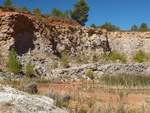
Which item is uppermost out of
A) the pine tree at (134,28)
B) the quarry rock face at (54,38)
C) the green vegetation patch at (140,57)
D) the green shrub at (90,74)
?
the pine tree at (134,28)

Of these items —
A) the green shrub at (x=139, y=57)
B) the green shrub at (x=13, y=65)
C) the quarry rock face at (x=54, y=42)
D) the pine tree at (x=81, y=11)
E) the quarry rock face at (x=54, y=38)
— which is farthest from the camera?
→ the pine tree at (x=81, y=11)

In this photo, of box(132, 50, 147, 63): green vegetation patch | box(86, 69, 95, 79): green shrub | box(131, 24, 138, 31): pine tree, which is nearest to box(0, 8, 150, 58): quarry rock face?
box(132, 50, 147, 63): green vegetation patch

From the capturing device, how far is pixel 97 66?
19.5 metres

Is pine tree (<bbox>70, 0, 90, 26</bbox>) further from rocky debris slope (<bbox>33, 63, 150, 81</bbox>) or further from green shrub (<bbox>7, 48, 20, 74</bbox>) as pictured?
green shrub (<bbox>7, 48, 20, 74</bbox>)

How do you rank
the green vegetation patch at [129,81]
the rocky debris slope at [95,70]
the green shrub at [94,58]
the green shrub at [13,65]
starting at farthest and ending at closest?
Result: the green shrub at [94,58] < the rocky debris slope at [95,70] < the green shrub at [13,65] < the green vegetation patch at [129,81]

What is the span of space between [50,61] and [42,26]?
6.45 m

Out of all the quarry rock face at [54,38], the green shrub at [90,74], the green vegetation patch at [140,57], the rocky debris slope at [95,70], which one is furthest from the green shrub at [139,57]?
the green shrub at [90,74]

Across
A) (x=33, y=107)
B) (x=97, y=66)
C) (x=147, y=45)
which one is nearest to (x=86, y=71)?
(x=97, y=66)

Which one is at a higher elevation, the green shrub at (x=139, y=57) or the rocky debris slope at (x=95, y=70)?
the green shrub at (x=139, y=57)

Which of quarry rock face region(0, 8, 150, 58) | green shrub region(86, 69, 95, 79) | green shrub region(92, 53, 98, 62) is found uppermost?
quarry rock face region(0, 8, 150, 58)

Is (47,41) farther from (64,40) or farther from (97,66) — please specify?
(97,66)

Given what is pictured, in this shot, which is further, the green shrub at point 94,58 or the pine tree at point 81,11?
the pine tree at point 81,11

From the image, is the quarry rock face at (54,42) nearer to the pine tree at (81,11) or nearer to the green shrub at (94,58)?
the green shrub at (94,58)

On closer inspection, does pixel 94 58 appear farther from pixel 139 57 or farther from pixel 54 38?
pixel 139 57
